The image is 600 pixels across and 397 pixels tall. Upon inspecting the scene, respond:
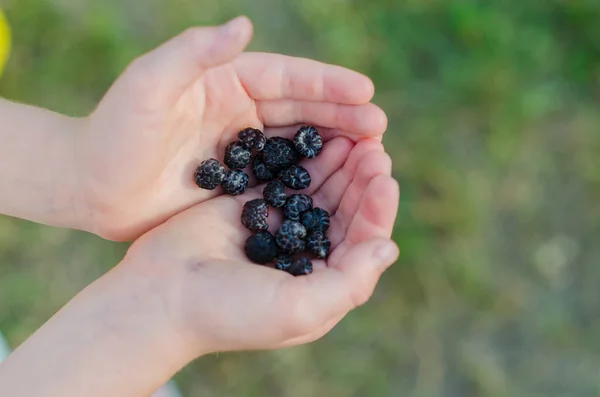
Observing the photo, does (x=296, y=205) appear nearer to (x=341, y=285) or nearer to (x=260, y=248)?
(x=260, y=248)

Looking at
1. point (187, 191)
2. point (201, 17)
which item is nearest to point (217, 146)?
point (187, 191)

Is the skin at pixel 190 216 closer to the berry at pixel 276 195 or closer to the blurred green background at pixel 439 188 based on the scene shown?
the berry at pixel 276 195

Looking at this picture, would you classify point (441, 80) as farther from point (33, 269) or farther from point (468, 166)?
point (33, 269)

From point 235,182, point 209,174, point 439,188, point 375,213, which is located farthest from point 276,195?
point 439,188

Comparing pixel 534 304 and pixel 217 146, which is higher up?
pixel 217 146

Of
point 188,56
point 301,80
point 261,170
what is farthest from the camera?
point 261,170

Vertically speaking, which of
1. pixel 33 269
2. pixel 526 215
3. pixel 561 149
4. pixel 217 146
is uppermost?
pixel 217 146
